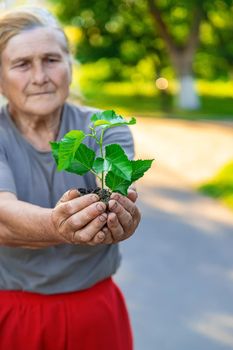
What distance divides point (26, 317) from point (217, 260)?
5416 mm

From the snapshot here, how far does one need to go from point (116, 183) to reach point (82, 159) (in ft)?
0.30

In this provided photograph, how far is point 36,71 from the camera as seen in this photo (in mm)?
2367

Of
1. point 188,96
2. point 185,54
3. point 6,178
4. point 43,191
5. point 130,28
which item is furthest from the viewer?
point 130,28

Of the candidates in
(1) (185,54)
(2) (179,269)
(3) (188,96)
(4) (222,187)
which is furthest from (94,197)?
(1) (185,54)

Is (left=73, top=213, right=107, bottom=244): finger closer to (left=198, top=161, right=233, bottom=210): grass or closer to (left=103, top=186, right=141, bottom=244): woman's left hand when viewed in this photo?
(left=103, top=186, right=141, bottom=244): woman's left hand

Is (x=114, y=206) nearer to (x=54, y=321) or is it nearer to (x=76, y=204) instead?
(x=76, y=204)

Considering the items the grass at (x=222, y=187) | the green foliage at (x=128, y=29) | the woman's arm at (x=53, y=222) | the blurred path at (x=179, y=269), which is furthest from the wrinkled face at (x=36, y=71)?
the green foliage at (x=128, y=29)

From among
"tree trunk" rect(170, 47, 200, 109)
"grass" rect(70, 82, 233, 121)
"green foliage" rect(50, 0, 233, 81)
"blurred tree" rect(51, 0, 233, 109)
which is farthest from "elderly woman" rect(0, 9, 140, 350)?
"green foliage" rect(50, 0, 233, 81)

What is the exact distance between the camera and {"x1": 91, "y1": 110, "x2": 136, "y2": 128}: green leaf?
1.91 meters

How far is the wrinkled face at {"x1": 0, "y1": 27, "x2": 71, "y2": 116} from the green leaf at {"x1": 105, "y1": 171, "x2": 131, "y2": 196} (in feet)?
1.71

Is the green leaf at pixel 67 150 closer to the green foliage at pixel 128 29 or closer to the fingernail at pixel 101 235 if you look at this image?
the fingernail at pixel 101 235

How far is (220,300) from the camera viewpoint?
657 centimetres

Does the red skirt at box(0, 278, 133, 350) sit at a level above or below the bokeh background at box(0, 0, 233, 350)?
above

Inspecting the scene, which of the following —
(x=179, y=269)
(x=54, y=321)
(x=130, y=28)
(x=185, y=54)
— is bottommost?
(x=185, y=54)
